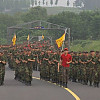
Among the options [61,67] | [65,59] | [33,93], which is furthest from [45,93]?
[61,67]

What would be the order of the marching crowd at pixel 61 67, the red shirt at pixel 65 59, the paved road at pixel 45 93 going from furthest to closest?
the marching crowd at pixel 61 67
the red shirt at pixel 65 59
the paved road at pixel 45 93

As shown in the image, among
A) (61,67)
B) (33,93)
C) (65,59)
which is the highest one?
(65,59)

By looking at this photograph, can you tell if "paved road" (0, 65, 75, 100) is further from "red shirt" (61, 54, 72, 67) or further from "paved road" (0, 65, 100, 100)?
"red shirt" (61, 54, 72, 67)

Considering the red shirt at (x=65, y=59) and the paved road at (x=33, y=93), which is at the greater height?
the red shirt at (x=65, y=59)

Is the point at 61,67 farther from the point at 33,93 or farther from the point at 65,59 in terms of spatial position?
the point at 33,93

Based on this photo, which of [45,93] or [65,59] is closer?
[45,93]

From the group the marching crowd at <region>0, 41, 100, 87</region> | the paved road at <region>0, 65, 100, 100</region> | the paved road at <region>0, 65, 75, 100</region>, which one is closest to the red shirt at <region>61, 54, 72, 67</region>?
the marching crowd at <region>0, 41, 100, 87</region>

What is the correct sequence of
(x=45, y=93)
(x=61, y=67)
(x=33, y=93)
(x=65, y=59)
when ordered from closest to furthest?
(x=45, y=93)
(x=33, y=93)
(x=65, y=59)
(x=61, y=67)

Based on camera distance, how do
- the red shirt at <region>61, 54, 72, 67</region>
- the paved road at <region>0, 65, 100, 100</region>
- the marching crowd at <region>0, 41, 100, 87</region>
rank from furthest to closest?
the marching crowd at <region>0, 41, 100, 87</region>, the red shirt at <region>61, 54, 72, 67</region>, the paved road at <region>0, 65, 100, 100</region>


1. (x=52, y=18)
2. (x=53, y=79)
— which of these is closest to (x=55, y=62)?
(x=53, y=79)

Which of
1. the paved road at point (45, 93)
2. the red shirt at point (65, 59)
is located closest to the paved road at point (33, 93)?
the paved road at point (45, 93)

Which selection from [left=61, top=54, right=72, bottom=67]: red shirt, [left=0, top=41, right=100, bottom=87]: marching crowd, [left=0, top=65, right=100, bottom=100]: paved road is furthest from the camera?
[left=0, top=41, right=100, bottom=87]: marching crowd

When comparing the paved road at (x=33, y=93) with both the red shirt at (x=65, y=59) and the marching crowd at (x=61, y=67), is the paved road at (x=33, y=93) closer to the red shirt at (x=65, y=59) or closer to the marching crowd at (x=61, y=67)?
the red shirt at (x=65, y=59)

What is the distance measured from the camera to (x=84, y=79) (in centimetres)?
2414
